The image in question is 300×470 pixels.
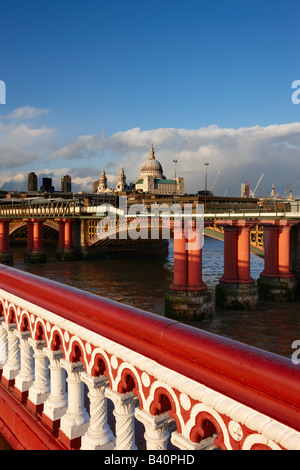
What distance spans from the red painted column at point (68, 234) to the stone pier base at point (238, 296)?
26506 millimetres

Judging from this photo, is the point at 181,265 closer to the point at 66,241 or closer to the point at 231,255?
the point at 231,255

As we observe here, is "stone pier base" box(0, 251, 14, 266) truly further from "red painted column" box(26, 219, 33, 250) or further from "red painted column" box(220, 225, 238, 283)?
"red painted column" box(220, 225, 238, 283)

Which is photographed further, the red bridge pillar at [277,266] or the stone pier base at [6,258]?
the stone pier base at [6,258]

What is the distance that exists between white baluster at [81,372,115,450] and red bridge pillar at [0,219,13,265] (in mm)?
40694

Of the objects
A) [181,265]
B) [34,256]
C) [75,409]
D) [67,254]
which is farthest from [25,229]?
[75,409]

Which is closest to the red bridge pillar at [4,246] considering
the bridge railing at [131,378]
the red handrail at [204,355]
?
the bridge railing at [131,378]

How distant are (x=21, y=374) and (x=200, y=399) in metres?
2.93

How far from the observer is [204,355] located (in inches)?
92.1

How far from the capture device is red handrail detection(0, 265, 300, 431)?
77.4 inches

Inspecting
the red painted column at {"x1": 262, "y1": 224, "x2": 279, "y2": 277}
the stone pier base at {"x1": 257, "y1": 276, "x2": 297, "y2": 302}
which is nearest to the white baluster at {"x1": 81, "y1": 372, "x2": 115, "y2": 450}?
the stone pier base at {"x1": 257, "y1": 276, "x2": 297, "y2": 302}

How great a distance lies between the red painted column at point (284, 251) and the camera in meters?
23.1

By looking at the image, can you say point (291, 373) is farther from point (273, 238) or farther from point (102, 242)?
point (102, 242)

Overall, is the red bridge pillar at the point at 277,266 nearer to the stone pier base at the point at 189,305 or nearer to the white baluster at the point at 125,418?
the stone pier base at the point at 189,305
